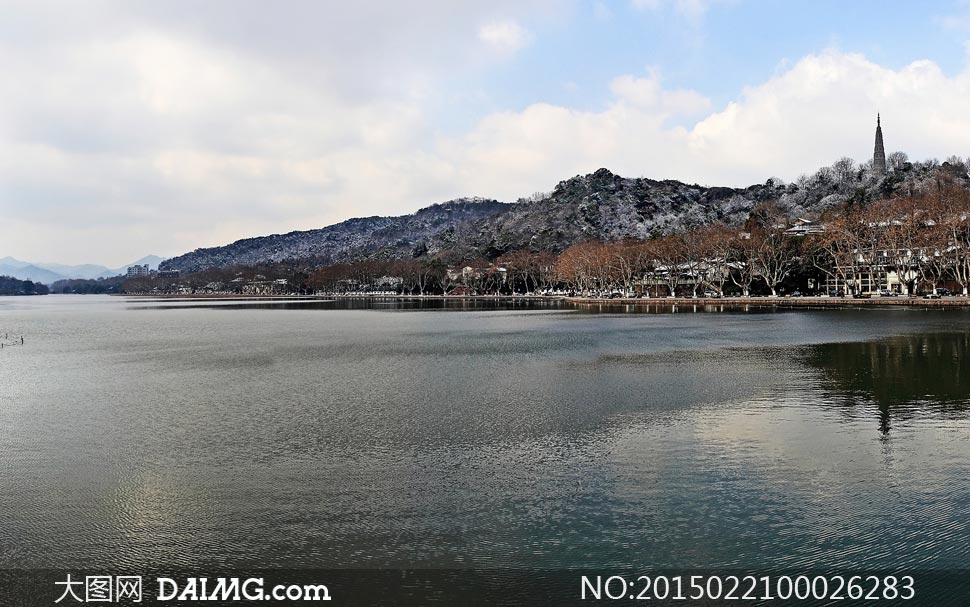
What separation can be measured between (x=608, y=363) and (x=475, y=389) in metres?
8.49

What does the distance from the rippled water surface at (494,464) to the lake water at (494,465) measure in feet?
0.19

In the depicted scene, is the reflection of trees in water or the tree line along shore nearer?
the reflection of trees in water

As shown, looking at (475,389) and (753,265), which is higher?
(753,265)

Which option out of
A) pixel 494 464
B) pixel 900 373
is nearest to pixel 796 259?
pixel 900 373

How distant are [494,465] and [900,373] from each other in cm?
1827

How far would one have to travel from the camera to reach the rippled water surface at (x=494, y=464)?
9.27 metres

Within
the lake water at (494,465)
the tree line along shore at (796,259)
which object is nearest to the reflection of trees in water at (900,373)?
the lake water at (494,465)

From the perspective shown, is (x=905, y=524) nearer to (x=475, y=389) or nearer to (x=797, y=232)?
(x=475, y=389)

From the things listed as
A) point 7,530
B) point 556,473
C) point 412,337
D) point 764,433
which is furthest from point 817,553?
point 412,337

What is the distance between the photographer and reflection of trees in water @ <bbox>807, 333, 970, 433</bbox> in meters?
18.6

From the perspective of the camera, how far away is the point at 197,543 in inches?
372

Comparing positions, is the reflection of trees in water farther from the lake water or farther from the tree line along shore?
the tree line along shore

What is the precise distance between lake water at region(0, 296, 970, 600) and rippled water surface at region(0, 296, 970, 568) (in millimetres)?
59

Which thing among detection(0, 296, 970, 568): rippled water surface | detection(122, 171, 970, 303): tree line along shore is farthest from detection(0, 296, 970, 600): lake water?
detection(122, 171, 970, 303): tree line along shore
